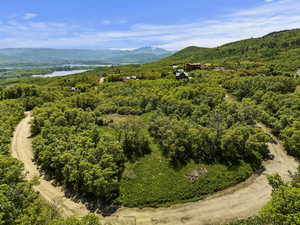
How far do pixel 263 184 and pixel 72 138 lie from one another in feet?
79.0

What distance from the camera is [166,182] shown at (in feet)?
68.5

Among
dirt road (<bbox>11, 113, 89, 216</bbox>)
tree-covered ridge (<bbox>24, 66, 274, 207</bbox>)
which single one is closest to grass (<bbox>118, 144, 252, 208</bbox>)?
tree-covered ridge (<bbox>24, 66, 274, 207</bbox>)

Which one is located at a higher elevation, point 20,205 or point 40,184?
point 20,205

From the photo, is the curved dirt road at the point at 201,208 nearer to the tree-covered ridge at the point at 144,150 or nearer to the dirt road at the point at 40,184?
the dirt road at the point at 40,184

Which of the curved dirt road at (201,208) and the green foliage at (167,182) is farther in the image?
the green foliage at (167,182)

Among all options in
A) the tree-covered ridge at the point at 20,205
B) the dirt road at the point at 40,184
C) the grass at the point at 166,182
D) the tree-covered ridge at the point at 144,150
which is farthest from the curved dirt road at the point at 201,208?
the tree-covered ridge at the point at 20,205

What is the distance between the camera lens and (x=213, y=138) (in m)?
24.7

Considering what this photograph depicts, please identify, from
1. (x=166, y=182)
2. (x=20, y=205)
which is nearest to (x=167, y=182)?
(x=166, y=182)

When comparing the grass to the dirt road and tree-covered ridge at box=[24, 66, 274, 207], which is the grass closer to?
tree-covered ridge at box=[24, 66, 274, 207]

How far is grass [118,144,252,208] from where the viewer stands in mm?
19141

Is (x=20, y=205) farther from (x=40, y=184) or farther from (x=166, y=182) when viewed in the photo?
(x=166, y=182)

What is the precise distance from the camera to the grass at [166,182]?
19141mm

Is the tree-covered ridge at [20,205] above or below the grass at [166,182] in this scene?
above

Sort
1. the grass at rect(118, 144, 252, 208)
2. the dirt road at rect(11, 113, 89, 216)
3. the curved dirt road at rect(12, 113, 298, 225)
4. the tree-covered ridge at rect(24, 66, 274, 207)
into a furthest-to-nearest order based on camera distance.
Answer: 1. the tree-covered ridge at rect(24, 66, 274, 207)
2. the grass at rect(118, 144, 252, 208)
3. the dirt road at rect(11, 113, 89, 216)
4. the curved dirt road at rect(12, 113, 298, 225)
